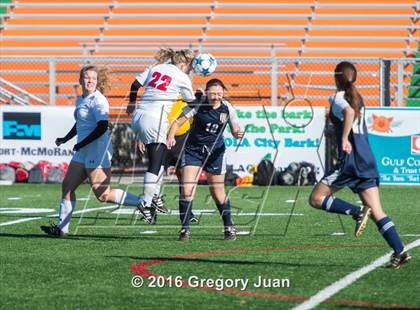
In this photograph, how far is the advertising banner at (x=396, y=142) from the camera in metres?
19.1

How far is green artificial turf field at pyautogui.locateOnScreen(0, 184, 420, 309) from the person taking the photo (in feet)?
23.1

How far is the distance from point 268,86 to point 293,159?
4539 millimetres

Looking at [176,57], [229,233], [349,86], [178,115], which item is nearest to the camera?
[349,86]

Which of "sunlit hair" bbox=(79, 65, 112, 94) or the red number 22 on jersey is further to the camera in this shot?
the red number 22 on jersey

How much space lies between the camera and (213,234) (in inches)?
449

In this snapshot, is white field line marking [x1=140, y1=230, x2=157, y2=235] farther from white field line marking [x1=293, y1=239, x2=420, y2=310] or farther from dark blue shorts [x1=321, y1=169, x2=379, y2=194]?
dark blue shorts [x1=321, y1=169, x2=379, y2=194]

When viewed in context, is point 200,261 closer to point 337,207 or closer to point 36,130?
point 337,207

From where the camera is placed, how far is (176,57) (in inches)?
444

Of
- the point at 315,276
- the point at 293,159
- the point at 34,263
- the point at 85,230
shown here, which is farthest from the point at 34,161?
the point at 315,276

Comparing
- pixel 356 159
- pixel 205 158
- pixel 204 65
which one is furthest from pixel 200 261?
pixel 204 65

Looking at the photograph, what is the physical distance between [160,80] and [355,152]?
136 inches

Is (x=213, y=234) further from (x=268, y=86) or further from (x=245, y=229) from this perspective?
(x=268, y=86)

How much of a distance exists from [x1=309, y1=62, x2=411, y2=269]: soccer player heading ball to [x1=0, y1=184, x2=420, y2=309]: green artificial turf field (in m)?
0.32

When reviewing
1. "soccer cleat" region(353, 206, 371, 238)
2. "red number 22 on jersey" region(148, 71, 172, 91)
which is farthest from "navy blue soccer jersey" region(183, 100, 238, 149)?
"soccer cleat" region(353, 206, 371, 238)
